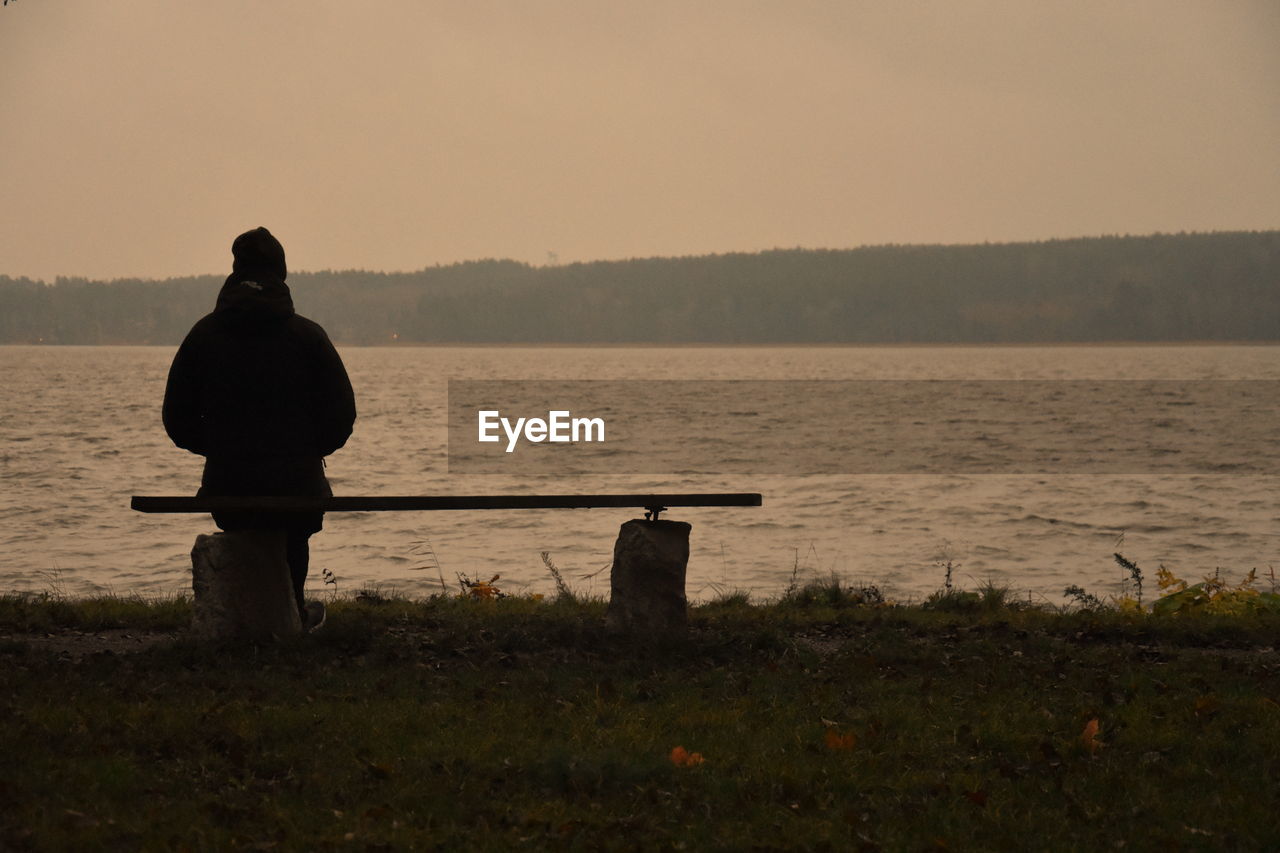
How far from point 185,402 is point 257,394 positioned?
40 centimetres

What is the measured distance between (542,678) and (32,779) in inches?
106

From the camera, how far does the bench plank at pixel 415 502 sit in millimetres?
7117

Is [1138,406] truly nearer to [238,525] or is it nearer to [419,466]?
[419,466]

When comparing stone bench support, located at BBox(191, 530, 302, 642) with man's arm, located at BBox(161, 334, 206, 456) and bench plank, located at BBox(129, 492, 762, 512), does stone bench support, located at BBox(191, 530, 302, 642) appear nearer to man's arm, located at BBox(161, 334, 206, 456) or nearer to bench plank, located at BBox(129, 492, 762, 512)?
bench plank, located at BBox(129, 492, 762, 512)

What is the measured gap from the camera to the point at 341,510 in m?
7.64

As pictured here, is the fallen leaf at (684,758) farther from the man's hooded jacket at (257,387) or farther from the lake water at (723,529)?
the lake water at (723,529)

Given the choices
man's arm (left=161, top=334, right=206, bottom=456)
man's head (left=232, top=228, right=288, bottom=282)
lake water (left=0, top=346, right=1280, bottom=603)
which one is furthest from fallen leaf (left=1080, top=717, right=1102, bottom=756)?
lake water (left=0, top=346, right=1280, bottom=603)

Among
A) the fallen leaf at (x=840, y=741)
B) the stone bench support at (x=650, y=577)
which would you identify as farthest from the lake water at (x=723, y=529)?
the fallen leaf at (x=840, y=741)

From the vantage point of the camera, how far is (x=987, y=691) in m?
6.86

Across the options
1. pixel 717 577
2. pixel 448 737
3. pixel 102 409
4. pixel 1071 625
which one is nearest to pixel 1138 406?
pixel 102 409

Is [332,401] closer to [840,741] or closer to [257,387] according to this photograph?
[257,387]

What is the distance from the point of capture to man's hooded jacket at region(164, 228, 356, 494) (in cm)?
726

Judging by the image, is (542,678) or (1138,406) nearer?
(542,678)

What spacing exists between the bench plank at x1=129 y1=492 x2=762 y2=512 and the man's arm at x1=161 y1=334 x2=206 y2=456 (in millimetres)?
341
